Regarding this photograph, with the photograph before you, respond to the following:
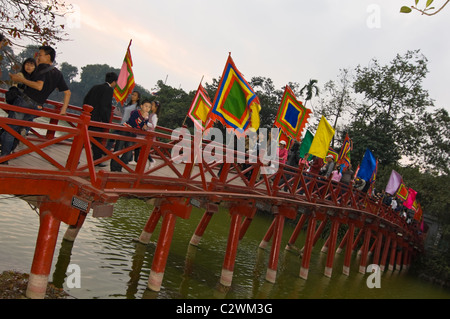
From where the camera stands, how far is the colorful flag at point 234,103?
30.9ft

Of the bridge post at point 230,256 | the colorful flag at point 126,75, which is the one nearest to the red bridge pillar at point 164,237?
the bridge post at point 230,256

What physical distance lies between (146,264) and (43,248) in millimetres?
5926

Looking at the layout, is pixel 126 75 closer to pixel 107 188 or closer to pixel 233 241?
pixel 107 188

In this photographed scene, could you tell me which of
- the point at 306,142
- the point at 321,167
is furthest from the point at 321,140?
the point at 321,167

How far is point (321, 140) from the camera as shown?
567 inches

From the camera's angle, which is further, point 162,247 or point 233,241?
point 233,241

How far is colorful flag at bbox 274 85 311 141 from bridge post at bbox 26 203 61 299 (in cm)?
746

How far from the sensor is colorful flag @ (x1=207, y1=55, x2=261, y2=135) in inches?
371

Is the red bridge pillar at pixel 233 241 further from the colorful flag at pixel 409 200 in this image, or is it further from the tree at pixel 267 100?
the tree at pixel 267 100

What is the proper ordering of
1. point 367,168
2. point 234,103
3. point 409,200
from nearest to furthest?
point 234,103 < point 367,168 < point 409,200

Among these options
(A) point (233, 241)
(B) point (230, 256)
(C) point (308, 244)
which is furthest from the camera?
(C) point (308, 244)

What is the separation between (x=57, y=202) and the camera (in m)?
6.96

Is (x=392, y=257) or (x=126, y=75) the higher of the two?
(x=126, y=75)
